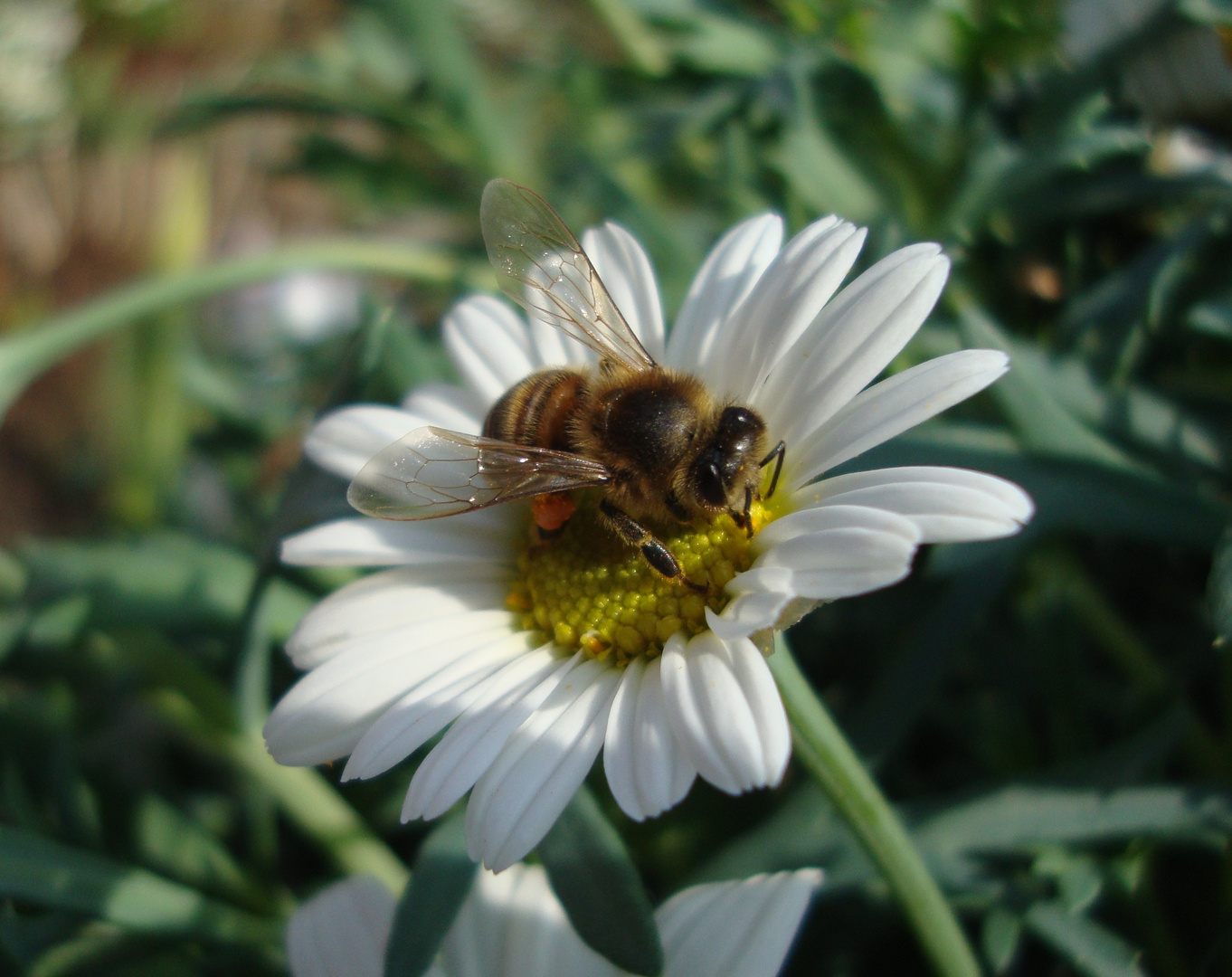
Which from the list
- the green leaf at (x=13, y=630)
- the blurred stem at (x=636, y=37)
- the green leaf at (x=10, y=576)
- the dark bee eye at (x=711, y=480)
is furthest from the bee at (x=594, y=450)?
the green leaf at (x=10, y=576)

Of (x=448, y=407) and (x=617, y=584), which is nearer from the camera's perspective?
(x=617, y=584)

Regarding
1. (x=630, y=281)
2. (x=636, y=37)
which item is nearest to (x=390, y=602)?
(x=630, y=281)

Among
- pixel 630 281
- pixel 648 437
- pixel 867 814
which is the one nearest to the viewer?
pixel 867 814

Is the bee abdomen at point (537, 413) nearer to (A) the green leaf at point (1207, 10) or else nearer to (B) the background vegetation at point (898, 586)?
(B) the background vegetation at point (898, 586)

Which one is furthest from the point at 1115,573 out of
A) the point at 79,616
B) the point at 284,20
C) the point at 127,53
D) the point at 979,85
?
the point at 127,53

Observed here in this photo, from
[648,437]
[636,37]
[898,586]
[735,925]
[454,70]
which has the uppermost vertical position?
[454,70]

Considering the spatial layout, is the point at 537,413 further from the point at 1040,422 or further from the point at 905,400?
the point at 1040,422

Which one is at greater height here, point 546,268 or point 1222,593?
point 546,268

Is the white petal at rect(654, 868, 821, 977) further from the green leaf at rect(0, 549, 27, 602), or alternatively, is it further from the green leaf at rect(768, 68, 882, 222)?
the green leaf at rect(0, 549, 27, 602)

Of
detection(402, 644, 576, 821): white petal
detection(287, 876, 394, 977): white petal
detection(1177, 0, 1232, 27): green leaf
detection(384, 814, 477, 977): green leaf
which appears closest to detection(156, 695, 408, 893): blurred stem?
detection(287, 876, 394, 977): white petal
